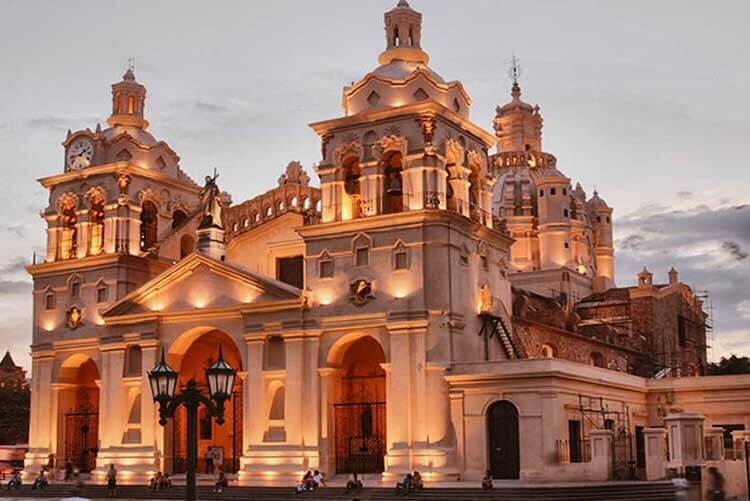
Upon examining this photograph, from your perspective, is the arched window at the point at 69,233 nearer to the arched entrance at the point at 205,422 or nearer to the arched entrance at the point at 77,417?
the arched entrance at the point at 77,417

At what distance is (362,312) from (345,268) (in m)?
2.21

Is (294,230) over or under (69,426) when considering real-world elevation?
over

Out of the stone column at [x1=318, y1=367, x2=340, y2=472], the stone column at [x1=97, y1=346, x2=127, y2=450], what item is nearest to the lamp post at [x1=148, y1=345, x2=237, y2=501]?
the stone column at [x1=318, y1=367, x2=340, y2=472]

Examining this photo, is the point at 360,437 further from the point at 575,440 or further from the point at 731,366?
the point at 731,366

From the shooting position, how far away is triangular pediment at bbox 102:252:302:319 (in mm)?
51281

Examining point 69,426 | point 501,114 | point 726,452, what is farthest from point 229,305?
point 501,114

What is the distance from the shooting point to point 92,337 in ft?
188

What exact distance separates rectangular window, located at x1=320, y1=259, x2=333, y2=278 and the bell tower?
17.0 meters

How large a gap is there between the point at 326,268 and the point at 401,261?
3817mm

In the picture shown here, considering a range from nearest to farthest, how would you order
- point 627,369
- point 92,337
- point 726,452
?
point 726,452, point 92,337, point 627,369

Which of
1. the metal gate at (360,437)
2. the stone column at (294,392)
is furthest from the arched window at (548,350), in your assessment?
the stone column at (294,392)

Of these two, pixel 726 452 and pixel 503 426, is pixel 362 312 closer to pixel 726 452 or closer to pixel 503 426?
pixel 503 426

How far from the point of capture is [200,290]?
53.7 metres

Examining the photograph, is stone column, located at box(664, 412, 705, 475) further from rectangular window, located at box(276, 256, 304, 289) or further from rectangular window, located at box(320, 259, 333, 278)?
rectangular window, located at box(276, 256, 304, 289)
